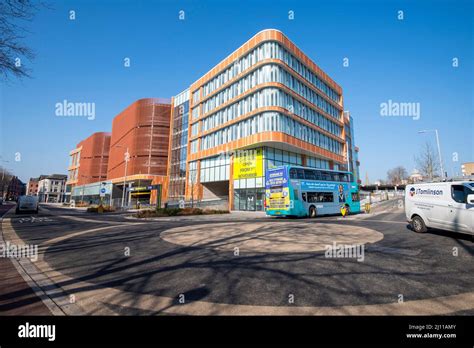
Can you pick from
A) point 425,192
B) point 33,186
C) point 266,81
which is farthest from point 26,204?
point 33,186

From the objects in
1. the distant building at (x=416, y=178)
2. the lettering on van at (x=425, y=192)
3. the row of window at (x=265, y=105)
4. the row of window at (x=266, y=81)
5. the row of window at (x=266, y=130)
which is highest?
the row of window at (x=266, y=81)

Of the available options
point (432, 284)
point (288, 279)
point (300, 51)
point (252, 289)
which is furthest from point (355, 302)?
point (300, 51)

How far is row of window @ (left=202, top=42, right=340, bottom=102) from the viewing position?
105 ft

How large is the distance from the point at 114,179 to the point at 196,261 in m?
74.6

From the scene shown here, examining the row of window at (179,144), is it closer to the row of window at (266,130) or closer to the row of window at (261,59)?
the row of window at (266,130)

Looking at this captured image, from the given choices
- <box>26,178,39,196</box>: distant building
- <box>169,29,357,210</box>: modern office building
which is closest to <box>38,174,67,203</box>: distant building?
<box>26,178,39,196</box>: distant building

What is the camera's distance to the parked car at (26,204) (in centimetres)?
2525

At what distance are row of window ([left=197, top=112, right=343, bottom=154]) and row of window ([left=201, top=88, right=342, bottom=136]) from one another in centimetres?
148

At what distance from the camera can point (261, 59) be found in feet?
106

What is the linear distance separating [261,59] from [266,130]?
34.8ft

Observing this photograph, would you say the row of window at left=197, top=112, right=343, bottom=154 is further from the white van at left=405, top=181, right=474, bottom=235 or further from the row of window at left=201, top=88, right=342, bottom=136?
the white van at left=405, top=181, right=474, bottom=235

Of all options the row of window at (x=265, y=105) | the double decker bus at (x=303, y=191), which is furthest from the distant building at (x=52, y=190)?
the double decker bus at (x=303, y=191)

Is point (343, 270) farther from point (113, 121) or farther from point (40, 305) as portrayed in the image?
point (113, 121)

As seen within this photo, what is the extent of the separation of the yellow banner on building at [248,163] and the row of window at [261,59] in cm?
1305
